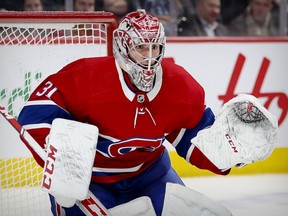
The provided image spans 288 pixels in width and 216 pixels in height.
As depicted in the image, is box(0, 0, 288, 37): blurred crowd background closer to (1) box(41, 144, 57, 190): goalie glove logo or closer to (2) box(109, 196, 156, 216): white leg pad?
(2) box(109, 196, 156, 216): white leg pad

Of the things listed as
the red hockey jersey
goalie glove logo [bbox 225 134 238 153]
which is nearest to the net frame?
the red hockey jersey

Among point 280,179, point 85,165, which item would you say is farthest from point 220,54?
point 85,165

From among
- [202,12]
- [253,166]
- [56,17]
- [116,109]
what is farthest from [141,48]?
[202,12]

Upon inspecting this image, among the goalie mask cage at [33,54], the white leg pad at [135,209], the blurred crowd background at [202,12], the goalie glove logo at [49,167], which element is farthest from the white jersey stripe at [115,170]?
the blurred crowd background at [202,12]

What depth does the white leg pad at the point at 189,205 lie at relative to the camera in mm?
2721

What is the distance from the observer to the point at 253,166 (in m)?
4.75

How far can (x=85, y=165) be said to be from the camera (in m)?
2.47

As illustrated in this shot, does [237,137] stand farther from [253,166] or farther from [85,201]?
[253,166]

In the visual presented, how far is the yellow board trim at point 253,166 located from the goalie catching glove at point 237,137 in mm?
→ 1840

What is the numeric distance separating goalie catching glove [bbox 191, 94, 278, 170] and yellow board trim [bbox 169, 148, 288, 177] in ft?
6.04

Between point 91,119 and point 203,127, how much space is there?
39 cm

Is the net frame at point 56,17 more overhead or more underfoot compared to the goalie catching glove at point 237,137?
more overhead

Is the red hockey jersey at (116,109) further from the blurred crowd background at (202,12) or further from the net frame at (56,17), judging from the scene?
the blurred crowd background at (202,12)

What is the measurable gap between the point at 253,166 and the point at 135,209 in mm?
2099
